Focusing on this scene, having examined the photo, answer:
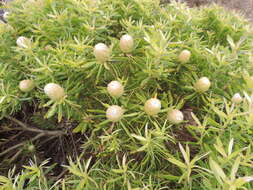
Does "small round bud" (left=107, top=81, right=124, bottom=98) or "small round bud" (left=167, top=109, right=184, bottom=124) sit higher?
"small round bud" (left=107, top=81, right=124, bottom=98)

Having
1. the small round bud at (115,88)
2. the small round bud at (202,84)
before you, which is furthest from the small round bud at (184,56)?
the small round bud at (115,88)

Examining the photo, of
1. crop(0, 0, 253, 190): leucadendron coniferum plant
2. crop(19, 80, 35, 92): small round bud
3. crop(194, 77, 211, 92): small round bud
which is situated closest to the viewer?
crop(0, 0, 253, 190): leucadendron coniferum plant

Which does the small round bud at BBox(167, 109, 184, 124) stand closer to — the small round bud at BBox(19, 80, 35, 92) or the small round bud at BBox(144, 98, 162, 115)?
the small round bud at BBox(144, 98, 162, 115)

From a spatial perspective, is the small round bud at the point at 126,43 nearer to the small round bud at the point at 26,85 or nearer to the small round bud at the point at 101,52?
the small round bud at the point at 101,52

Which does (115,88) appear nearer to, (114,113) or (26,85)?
(114,113)

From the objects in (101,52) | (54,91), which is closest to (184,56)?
(101,52)

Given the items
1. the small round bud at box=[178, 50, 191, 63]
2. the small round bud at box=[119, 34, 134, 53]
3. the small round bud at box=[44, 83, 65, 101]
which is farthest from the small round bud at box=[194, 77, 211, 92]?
the small round bud at box=[44, 83, 65, 101]

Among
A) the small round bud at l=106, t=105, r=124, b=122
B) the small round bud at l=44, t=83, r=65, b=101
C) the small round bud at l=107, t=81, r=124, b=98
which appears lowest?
the small round bud at l=106, t=105, r=124, b=122
